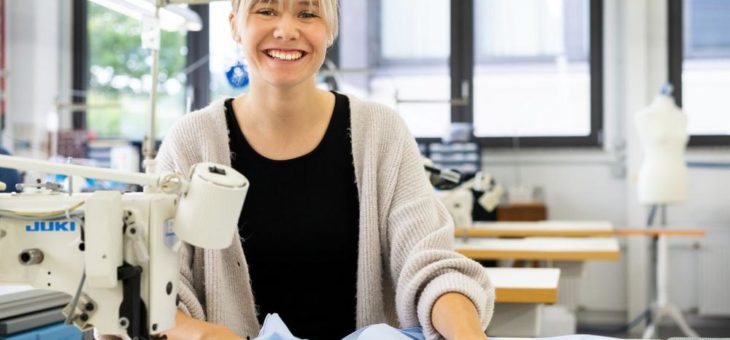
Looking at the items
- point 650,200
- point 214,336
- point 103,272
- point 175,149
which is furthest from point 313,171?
point 650,200

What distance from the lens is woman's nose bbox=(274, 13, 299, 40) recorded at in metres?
1.35

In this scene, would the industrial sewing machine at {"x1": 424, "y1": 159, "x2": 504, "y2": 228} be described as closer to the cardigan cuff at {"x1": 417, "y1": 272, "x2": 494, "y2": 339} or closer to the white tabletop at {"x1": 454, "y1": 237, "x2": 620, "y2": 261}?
the white tabletop at {"x1": 454, "y1": 237, "x2": 620, "y2": 261}

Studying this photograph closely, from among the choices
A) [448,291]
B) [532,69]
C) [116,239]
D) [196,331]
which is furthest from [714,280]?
[116,239]

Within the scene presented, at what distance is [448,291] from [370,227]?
0.78 ft

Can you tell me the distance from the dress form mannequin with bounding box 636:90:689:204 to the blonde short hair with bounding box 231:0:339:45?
3363 mm

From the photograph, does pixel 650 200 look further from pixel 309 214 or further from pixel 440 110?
pixel 309 214

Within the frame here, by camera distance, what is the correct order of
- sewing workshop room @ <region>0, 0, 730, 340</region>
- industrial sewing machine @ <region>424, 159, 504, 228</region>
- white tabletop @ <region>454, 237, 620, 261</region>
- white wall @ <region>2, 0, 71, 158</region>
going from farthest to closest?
1. white wall @ <region>2, 0, 71, 158</region>
2. white tabletop @ <region>454, 237, 620, 261</region>
3. industrial sewing machine @ <region>424, 159, 504, 228</region>
4. sewing workshop room @ <region>0, 0, 730, 340</region>

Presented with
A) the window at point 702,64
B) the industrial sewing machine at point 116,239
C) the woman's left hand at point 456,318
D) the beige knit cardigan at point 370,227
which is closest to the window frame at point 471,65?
the window at point 702,64

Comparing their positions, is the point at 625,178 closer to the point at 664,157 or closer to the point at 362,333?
the point at 664,157

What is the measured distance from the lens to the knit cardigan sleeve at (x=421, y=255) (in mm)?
1307

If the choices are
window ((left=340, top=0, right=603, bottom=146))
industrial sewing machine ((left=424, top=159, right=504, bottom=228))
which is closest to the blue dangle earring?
industrial sewing machine ((left=424, top=159, right=504, bottom=228))

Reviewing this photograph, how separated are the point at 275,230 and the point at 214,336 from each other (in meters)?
0.28

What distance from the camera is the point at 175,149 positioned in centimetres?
147

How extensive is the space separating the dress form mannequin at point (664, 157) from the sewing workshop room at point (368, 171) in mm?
11
